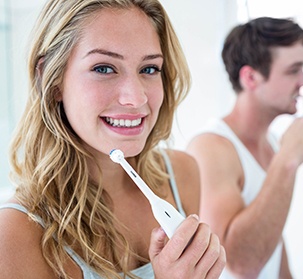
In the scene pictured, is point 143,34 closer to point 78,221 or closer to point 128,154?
point 128,154

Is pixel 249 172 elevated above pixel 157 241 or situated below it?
below

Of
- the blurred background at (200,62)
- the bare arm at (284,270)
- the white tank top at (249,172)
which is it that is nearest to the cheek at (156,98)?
the blurred background at (200,62)

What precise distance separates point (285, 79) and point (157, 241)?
0.56 m

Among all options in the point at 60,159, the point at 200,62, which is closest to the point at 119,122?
the point at 60,159

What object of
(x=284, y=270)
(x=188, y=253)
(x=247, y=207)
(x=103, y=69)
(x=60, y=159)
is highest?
(x=103, y=69)

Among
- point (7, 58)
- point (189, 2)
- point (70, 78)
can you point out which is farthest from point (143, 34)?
point (189, 2)

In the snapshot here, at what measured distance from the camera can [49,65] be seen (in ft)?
2.05

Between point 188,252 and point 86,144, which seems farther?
point 86,144

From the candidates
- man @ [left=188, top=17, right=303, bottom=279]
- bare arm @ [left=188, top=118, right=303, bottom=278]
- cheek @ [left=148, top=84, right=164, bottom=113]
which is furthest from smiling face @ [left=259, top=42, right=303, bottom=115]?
cheek @ [left=148, top=84, right=164, bottom=113]

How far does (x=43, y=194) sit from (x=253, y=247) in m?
0.44

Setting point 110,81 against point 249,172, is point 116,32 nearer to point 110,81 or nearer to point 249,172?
point 110,81

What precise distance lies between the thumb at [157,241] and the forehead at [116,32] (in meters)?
0.22

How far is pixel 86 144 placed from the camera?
685 millimetres

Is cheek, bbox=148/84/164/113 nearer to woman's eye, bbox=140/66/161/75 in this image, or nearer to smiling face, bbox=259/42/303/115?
woman's eye, bbox=140/66/161/75
